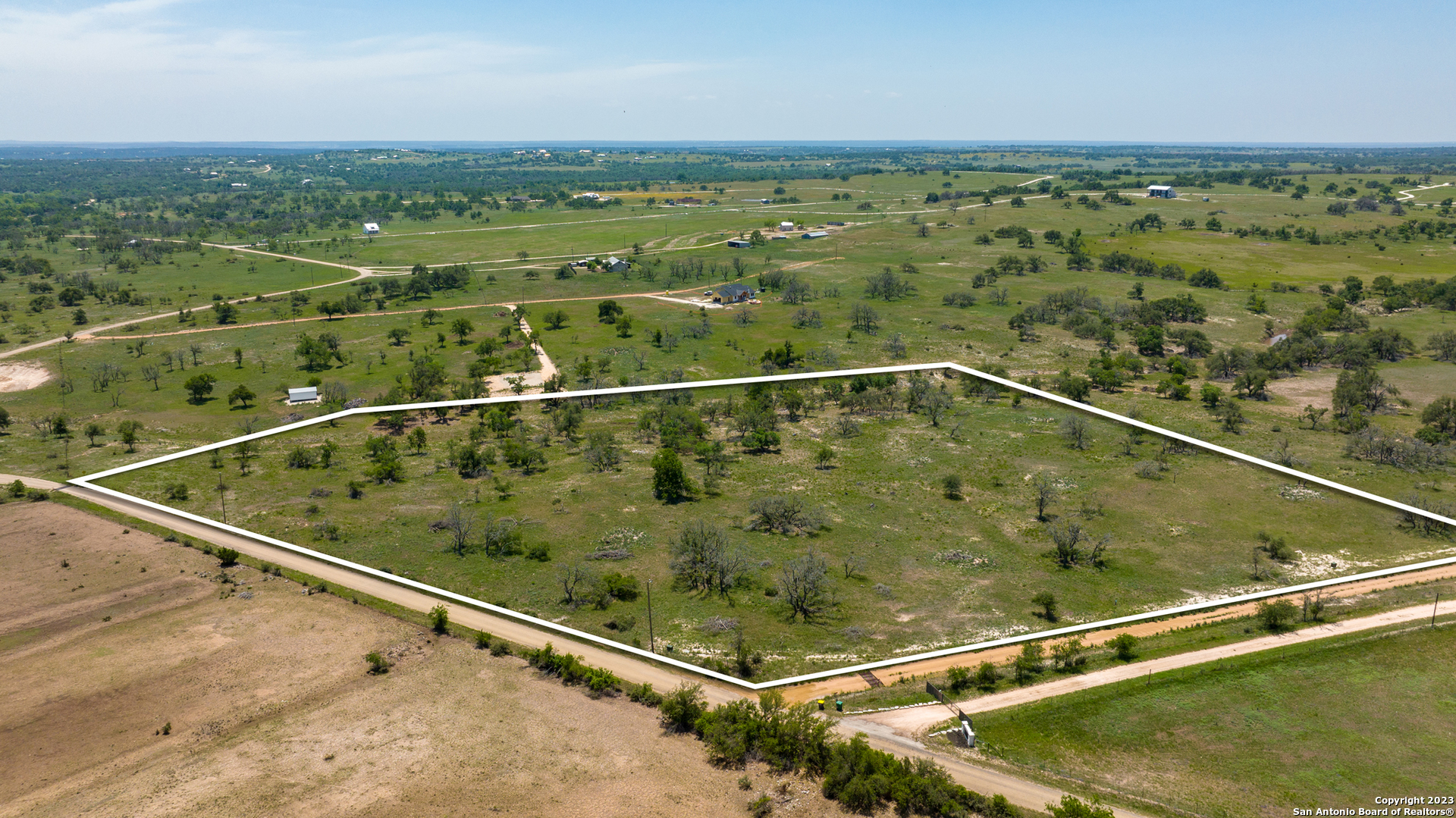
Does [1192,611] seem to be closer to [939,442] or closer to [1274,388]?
[939,442]

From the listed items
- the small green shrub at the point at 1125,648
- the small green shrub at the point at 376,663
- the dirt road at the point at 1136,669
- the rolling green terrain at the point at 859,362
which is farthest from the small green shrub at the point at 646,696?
the small green shrub at the point at 1125,648

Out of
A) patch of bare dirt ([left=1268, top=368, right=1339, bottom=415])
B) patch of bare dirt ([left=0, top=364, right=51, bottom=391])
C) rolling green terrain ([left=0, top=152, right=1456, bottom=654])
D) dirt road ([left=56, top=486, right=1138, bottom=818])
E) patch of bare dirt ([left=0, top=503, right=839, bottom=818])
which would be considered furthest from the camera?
patch of bare dirt ([left=0, top=364, right=51, bottom=391])

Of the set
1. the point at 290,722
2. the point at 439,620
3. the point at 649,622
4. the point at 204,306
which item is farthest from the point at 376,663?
the point at 204,306

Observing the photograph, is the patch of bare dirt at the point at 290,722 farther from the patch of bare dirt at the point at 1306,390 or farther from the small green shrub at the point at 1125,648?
the patch of bare dirt at the point at 1306,390

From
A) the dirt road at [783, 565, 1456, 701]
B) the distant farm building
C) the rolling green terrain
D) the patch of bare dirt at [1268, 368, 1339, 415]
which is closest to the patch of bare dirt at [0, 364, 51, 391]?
the rolling green terrain

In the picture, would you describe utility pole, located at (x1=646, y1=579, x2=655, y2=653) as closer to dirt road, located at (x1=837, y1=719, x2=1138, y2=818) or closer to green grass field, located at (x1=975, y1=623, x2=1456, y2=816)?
dirt road, located at (x1=837, y1=719, x2=1138, y2=818)
